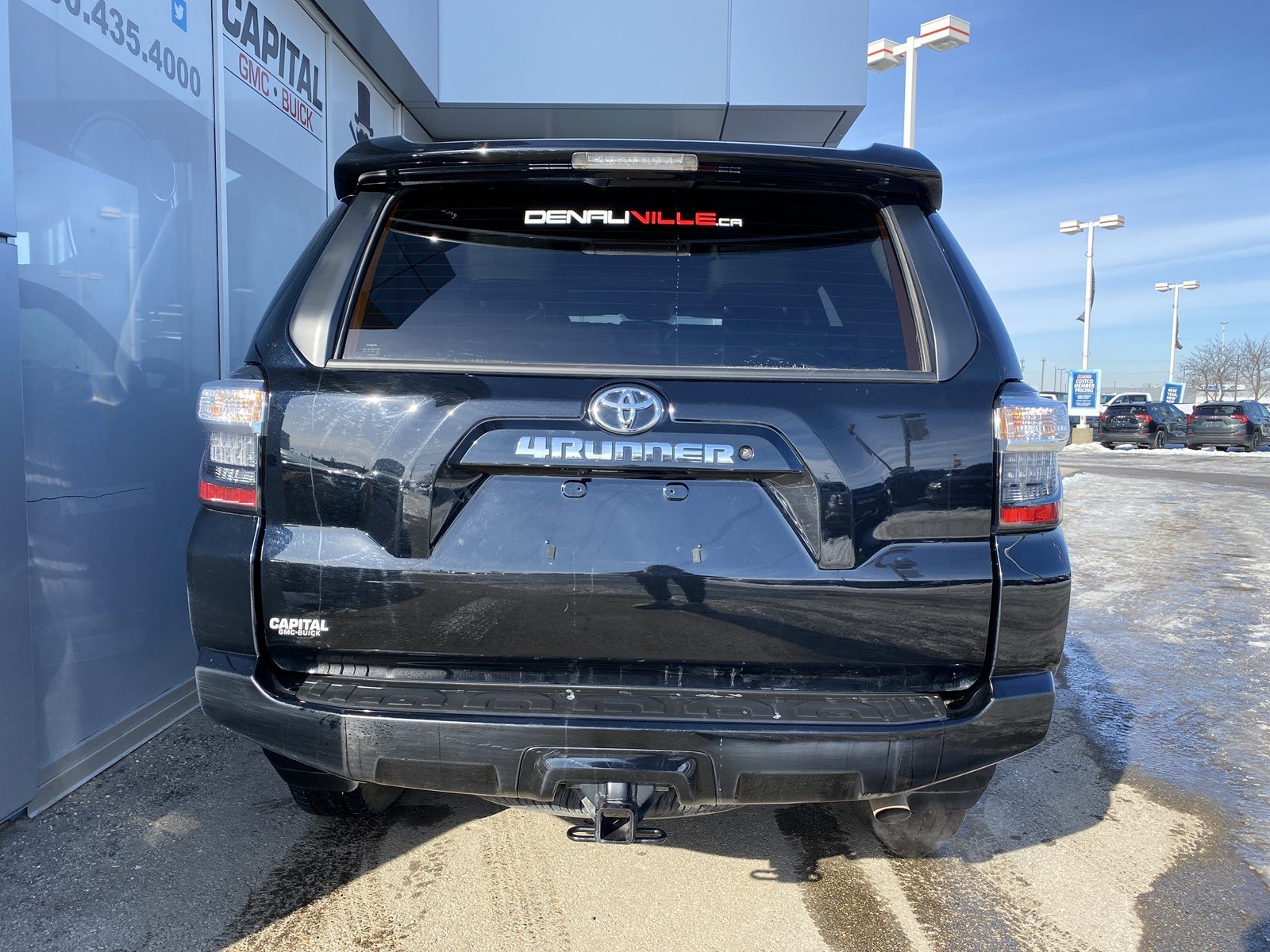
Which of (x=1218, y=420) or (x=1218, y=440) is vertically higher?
(x=1218, y=420)

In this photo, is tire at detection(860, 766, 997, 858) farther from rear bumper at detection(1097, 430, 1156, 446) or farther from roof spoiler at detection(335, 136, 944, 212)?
rear bumper at detection(1097, 430, 1156, 446)

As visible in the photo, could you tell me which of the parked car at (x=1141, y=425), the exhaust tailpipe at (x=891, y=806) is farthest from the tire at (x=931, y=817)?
the parked car at (x=1141, y=425)

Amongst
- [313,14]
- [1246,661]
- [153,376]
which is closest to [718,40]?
[313,14]

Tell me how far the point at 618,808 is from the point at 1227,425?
33.8 metres

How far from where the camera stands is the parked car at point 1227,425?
28891 mm

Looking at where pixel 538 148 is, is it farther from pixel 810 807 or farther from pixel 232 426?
pixel 810 807

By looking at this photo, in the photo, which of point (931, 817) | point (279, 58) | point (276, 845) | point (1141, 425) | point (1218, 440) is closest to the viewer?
point (931, 817)

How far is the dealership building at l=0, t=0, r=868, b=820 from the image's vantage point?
295 cm

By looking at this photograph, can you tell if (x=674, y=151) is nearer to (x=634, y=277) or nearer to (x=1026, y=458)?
(x=634, y=277)

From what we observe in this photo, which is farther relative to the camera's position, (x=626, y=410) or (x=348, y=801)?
(x=348, y=801)

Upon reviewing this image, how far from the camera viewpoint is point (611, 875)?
264cm

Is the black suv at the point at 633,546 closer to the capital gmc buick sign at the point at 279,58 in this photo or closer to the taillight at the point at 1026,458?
the taillight at the point at 1026,458

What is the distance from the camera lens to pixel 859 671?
196 cm

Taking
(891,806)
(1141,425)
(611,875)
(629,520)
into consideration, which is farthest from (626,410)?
(1141,425)
